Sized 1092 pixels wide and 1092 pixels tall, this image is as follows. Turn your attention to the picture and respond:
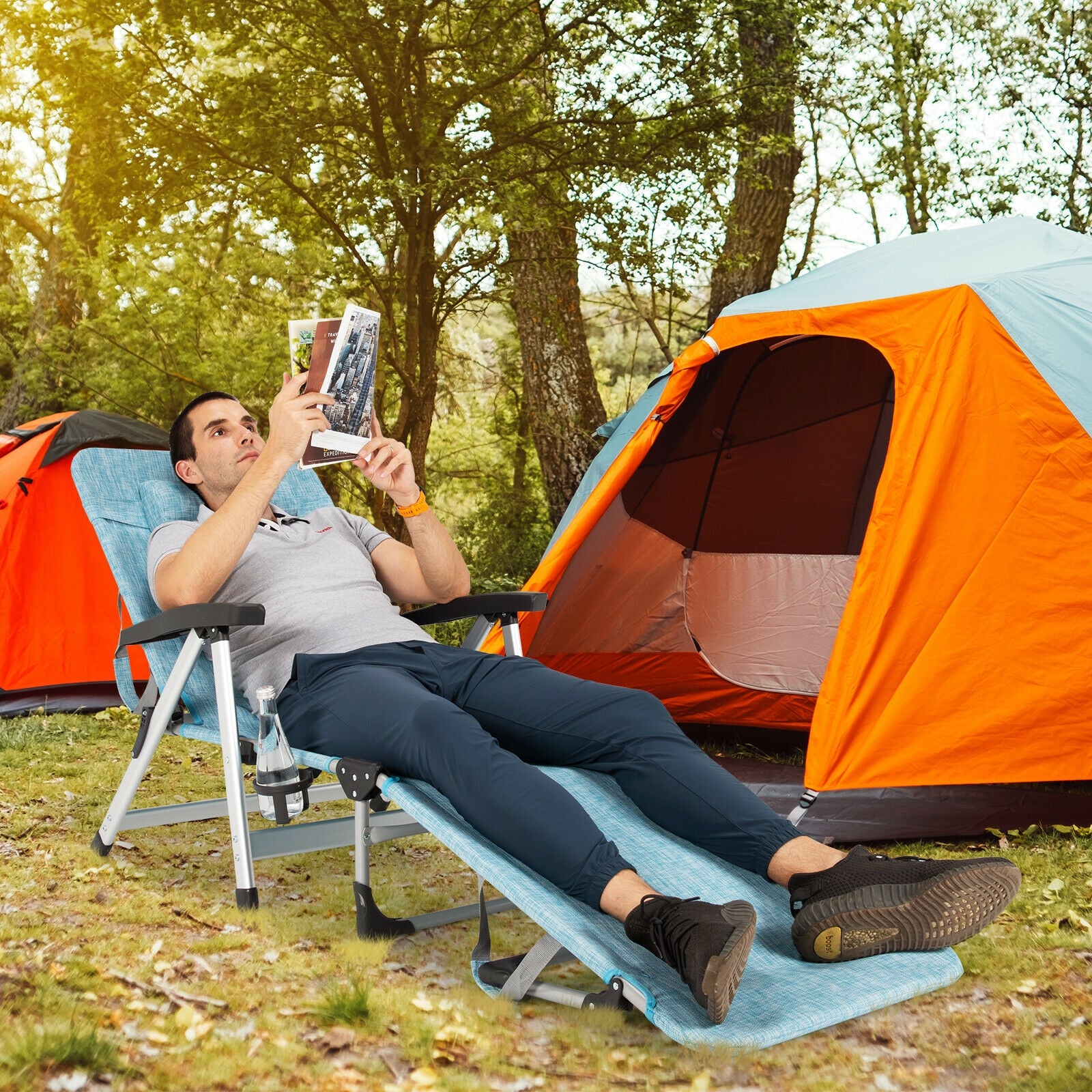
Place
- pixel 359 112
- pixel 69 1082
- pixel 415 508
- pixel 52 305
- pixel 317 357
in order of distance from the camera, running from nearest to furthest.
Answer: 1. pixel 69 1082
2. pixel 317 357
3. pixel 415 508
4. pixel 359 112
5. pixel 52 305

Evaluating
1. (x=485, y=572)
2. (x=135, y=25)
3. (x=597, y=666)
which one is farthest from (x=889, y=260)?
(x=485, y=572)

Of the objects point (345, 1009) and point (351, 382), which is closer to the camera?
point (345, 1009)

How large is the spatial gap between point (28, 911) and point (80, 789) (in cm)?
142

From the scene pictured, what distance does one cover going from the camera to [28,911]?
2.43m

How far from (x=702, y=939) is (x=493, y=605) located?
4.42 feet

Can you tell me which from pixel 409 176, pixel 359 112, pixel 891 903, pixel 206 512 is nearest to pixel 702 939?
pixel 891 903

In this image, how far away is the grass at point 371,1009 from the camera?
5.47ft

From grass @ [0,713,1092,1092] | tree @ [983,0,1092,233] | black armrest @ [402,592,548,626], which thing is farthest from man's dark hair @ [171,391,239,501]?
tree @ [983,0,1092,233]

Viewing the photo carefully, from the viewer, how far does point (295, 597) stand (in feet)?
8.99

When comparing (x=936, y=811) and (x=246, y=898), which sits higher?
(x=246, y=898)

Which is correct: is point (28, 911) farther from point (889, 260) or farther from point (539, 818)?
point (889, 260)

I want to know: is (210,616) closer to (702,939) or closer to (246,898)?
(246,898)

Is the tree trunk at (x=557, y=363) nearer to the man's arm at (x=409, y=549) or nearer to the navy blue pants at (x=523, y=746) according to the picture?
the man's arm at (x=409, y=549)

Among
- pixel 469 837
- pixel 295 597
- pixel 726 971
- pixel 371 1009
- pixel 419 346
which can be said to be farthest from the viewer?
pixel 419 346
